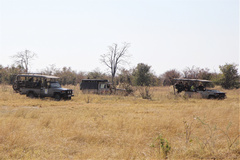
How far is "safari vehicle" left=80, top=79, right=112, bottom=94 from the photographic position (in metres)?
25.6

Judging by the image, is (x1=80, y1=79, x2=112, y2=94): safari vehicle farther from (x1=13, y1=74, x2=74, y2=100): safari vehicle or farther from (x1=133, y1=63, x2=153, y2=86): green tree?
(x1=133, y1=63, x2=153, y2=86): green tree

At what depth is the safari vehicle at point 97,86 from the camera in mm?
25562

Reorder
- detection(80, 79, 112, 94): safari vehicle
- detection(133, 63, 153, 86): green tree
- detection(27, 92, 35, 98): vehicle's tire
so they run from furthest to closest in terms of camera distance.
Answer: detection(133, 63, 153, 86): green tree, detection(80, 79, 112, 94): safari vehicle, detection(27, 92, 35, 98): vehicle's tire

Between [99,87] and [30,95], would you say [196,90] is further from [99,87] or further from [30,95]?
[30,95]

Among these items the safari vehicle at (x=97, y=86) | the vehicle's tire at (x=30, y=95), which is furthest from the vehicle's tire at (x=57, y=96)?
the safari vehicle at (x=97, y=86)

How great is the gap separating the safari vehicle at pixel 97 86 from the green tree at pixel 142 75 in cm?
2002

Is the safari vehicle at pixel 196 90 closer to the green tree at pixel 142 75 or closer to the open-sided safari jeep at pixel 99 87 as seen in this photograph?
the open-sided safari jeep at pixel 99 87

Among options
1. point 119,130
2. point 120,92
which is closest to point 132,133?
point 119,130

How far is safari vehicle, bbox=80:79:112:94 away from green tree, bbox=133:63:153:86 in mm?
20021

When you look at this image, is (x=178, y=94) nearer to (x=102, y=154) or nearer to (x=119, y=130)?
(x=119, y=130)

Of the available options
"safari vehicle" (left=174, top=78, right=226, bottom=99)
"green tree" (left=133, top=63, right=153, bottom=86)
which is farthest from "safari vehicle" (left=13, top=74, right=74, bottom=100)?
"green tree" (left=133, top=63, right=153, bottom=86)

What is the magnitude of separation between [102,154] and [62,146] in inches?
52.2

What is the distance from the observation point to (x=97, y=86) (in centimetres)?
2588

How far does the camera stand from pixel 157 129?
8.24 metres
